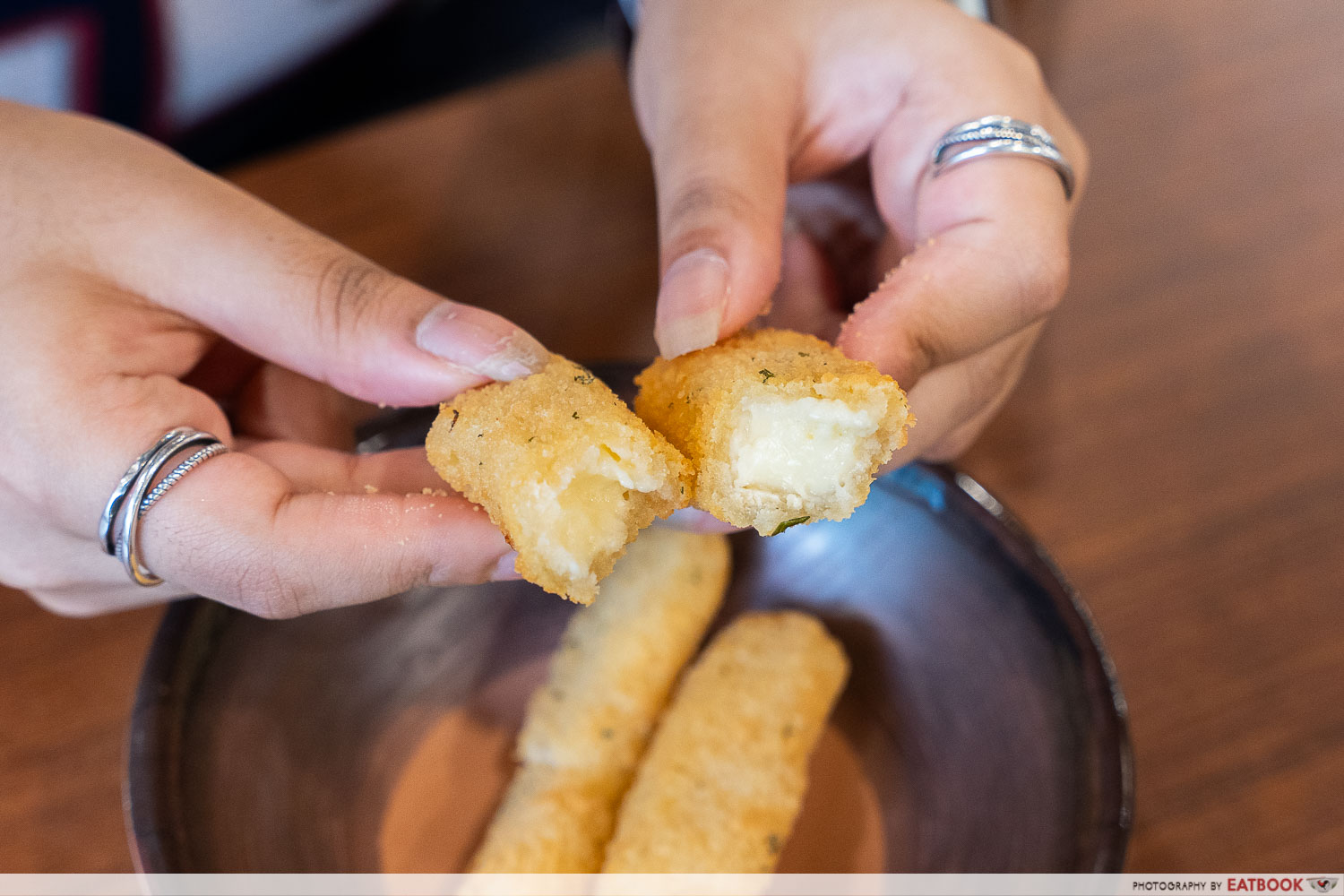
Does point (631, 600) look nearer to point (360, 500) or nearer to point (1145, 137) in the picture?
point (360, 500)

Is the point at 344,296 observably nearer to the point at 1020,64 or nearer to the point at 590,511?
the point at 590,511

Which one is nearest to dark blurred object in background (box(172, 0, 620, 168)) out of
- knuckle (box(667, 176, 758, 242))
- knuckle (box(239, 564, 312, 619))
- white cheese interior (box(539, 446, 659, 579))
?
knuckle (box(667, 176, 758, 242))

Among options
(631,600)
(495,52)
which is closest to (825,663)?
(631,600)

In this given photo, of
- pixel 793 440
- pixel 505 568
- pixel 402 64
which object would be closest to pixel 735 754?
pixel 505 568

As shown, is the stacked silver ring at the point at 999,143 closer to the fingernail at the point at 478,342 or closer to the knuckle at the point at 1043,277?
the knuckle at the point at 1043,277

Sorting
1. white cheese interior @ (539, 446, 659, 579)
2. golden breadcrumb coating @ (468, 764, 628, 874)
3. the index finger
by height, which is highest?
the index finger

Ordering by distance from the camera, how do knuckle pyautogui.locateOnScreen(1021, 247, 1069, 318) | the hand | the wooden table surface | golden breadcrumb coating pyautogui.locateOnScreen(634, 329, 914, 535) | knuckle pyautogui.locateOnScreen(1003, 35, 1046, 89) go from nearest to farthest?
golden breadcrumb coating pyautogui.locateOnScreen(634, 329, 914, 535)
the hand
knuckle pyautogui.locateOnScreen(1021, 247, 1069, 318)
knuckle pyautogui.locateOnScreen(1003, 35, 1046, 89)
the wooden table surface

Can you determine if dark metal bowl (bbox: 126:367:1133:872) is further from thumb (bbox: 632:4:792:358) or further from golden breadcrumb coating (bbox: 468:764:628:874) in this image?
thumb (bbox: 632:4:792:358)
